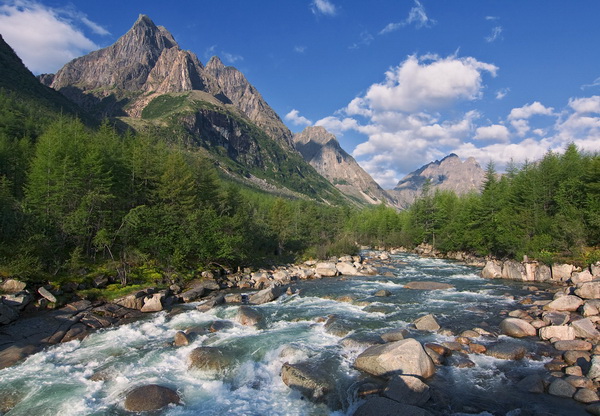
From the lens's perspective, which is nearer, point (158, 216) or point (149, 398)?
point (149, 398)

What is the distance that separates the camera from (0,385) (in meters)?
12.1

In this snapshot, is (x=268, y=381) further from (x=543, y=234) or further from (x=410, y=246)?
(x=410, y=246)

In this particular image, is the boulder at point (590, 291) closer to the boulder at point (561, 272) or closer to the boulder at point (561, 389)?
the boulder at point (561, 272)

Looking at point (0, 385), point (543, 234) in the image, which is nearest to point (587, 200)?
point (543, 234)

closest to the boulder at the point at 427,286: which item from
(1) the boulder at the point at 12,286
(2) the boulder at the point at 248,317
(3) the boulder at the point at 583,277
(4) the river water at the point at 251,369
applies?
(4) the river water at the point at 251,369

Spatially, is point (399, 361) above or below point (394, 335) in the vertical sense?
above

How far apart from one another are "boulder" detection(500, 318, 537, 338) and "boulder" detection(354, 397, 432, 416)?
33.8ft

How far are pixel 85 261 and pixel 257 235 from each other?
25.0 meters

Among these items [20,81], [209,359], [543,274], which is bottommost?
[209,359]

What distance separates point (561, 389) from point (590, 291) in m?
14.8

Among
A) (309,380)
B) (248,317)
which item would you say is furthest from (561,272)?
(309,380)

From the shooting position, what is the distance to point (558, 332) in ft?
51.8

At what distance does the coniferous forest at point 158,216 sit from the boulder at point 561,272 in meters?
1.79

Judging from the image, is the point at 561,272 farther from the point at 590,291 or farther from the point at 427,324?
the point at 427,324
